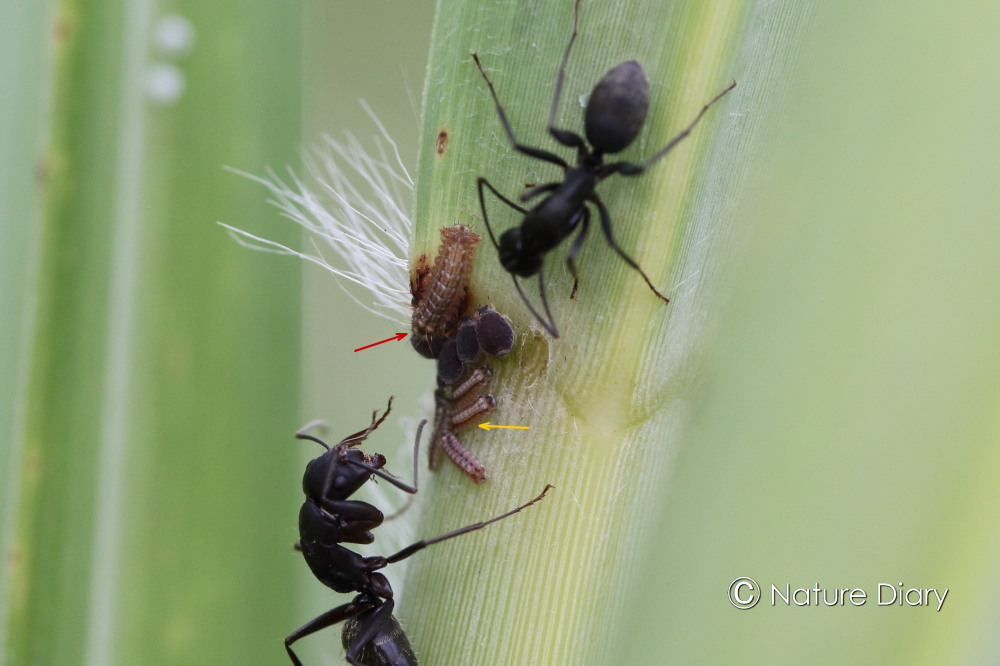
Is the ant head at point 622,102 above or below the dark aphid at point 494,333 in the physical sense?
above

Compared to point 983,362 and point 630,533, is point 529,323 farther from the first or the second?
point 983,362

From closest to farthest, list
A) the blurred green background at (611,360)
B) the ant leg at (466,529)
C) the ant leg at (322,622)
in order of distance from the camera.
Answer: the blurred green background at (611,360) → the ant leg at (466,529) → the ant leg at (322,622)

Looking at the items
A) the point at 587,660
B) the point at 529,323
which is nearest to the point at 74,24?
the point at 529,323

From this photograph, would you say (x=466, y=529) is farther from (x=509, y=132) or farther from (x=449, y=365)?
(x=509, y=132)

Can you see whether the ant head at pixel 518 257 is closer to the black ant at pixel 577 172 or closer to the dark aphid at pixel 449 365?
the black ant at pixel 577 172

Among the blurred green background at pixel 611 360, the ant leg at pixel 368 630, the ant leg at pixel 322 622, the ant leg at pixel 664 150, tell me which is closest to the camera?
the blurred green background at pixel 611 360

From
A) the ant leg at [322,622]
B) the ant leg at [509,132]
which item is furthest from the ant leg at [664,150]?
the ant leg at [322,622]

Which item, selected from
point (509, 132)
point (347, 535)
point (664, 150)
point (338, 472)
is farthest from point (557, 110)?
point (347, 535)
